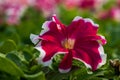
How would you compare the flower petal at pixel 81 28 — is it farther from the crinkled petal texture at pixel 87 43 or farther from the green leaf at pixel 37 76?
the green leaf at pixel 37 76

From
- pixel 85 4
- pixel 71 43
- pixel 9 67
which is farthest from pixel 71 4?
pixel 9 67

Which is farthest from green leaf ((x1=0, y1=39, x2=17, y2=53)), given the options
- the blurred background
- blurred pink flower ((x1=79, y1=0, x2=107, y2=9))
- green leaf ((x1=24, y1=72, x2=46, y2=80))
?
blurred pink flower ((x1=79, y1=0, x2=107, y2=9))

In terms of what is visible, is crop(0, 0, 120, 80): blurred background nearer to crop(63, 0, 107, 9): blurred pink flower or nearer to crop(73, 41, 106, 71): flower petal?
crop(63, 0, 107, 9): blurred pink flower

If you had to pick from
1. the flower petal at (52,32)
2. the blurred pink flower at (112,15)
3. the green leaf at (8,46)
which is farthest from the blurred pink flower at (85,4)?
the flower petal at (52,32)

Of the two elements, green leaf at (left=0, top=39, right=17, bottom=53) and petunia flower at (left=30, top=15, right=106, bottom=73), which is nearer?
petunia flower at (left=30, top=15, right=106, bottom=73)

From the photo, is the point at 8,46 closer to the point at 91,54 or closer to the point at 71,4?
the point at 91,54

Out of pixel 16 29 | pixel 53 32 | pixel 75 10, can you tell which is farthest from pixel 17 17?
pixel 53 32

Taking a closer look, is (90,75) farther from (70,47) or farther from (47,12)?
(47,12)
